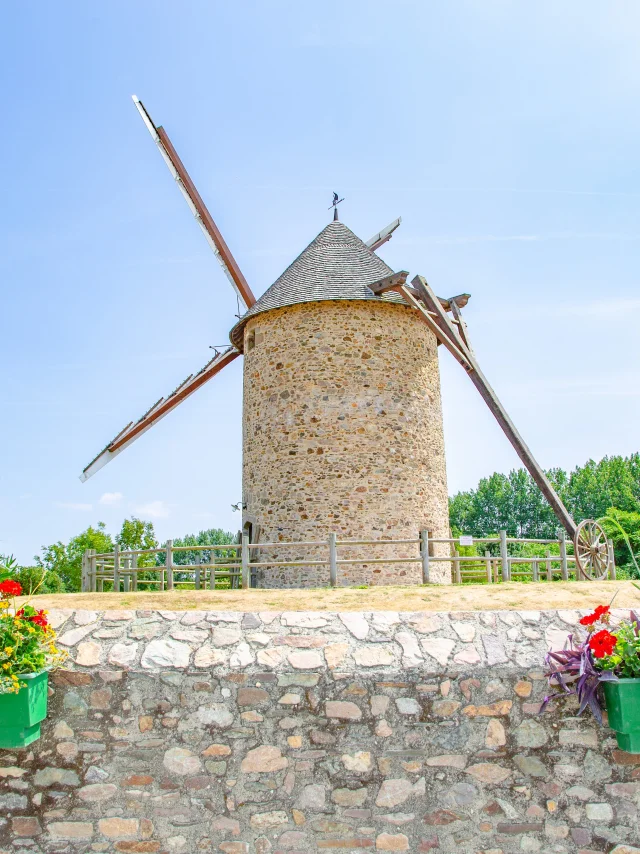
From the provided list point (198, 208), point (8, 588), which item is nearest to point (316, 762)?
point (8, 588)

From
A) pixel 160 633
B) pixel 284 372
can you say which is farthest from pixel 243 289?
pixel 160 633

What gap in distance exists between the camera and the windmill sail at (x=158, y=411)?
58.6 ft

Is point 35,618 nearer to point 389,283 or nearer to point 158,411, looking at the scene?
point 389,283

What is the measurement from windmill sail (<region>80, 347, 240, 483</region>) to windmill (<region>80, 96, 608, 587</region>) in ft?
7.68

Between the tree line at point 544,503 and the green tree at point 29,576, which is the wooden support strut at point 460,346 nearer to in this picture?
the green tree at point 29,576

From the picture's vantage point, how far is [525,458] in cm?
1328

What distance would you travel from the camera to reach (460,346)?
1447 cm

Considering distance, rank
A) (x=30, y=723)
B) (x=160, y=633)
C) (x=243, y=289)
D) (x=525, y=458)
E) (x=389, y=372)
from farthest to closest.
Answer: (x=243, y=289)
(x=389, y=372)
(x=525, y=458)
(x=160, y=633)
(x=30, y=723)

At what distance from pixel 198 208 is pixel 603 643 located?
17.0m

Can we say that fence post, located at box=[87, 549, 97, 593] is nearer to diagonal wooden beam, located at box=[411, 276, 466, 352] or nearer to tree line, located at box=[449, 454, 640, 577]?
diagonal wooden beam, located at box=[411, 276, 466, 352]

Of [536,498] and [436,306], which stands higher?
[436,306]

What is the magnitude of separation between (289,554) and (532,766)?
9154 mm

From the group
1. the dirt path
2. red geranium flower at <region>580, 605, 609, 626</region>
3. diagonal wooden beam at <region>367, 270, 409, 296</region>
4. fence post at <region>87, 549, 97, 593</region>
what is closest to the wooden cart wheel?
the dirt path

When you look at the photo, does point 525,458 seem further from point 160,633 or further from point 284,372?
point 160,633
